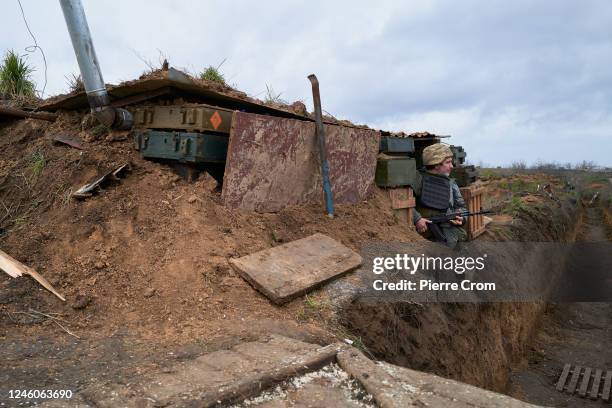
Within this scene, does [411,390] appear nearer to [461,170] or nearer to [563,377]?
[563,377]

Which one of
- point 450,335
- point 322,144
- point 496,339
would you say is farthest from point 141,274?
point 496,339

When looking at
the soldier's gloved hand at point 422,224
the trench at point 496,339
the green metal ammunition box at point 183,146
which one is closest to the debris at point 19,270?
the green metal ammunition box at point 183,146

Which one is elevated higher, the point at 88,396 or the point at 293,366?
the point at 293,366

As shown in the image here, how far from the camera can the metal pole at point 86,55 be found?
4730mm

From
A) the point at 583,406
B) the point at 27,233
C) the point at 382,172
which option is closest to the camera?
the point at 27,233

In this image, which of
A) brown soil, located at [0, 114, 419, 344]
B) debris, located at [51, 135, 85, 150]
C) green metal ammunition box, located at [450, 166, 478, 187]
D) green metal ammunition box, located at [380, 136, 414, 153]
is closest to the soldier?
green metal ammunition box, located at [380, 136, 414, 153]

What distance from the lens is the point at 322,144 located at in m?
5.39

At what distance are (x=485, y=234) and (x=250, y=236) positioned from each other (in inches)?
244

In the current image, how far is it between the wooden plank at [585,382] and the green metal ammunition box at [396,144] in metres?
4.46

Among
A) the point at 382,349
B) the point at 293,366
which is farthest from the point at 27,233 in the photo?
the point at 382,349

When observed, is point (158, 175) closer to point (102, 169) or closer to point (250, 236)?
point (102, 169)

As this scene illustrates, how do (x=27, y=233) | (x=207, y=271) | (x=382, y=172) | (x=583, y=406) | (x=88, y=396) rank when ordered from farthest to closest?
1. (x=583, y=406)
2. (x=382, y=172)
3. (x=27, y=233)
4. (x=207, y=271)
5. (x=88, y=396)

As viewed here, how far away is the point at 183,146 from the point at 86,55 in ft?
4.54

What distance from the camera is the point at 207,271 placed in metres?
3.91
